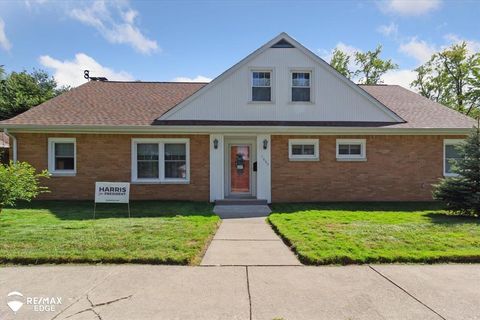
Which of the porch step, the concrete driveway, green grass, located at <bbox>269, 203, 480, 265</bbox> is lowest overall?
the concrete driveway

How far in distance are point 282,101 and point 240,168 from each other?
3.25 m

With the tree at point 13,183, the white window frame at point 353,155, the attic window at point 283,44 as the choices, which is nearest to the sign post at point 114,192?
the tree at point 13,183

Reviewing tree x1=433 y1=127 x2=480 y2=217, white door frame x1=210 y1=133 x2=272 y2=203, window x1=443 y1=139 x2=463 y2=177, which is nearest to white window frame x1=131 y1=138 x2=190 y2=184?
white door frame x1=210 y1=133 x2=272 y2=203

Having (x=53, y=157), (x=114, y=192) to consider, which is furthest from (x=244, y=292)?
(x=53, y=157)

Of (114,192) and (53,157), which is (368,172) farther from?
(53,157)

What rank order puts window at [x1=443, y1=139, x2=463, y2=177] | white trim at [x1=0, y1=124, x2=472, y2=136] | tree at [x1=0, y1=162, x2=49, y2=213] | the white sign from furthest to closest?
window at [x1=443, y1=139, x2=463, y2=177] < white trim at [x1=0, y1=124, x2=472, y2=136] < the white sign < tree at [x1=0, y1=162, x2=49, y2=213]

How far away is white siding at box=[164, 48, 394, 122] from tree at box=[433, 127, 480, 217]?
3320mm

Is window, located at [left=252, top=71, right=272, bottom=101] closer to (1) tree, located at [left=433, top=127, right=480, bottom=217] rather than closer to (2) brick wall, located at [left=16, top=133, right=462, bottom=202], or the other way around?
(2) brick wall, located at [left=16, top=133, right=462, bottom=202]

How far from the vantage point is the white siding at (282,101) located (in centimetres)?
1265

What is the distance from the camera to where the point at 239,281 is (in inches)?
184

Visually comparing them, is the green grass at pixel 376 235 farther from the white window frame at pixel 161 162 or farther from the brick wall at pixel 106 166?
the white window frame at pixel 161 162

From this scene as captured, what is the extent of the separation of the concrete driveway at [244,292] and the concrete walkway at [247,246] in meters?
0.31

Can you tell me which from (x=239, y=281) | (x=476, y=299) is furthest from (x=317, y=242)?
(x=476, y=299)

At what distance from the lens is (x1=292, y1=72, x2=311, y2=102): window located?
1294 cm
